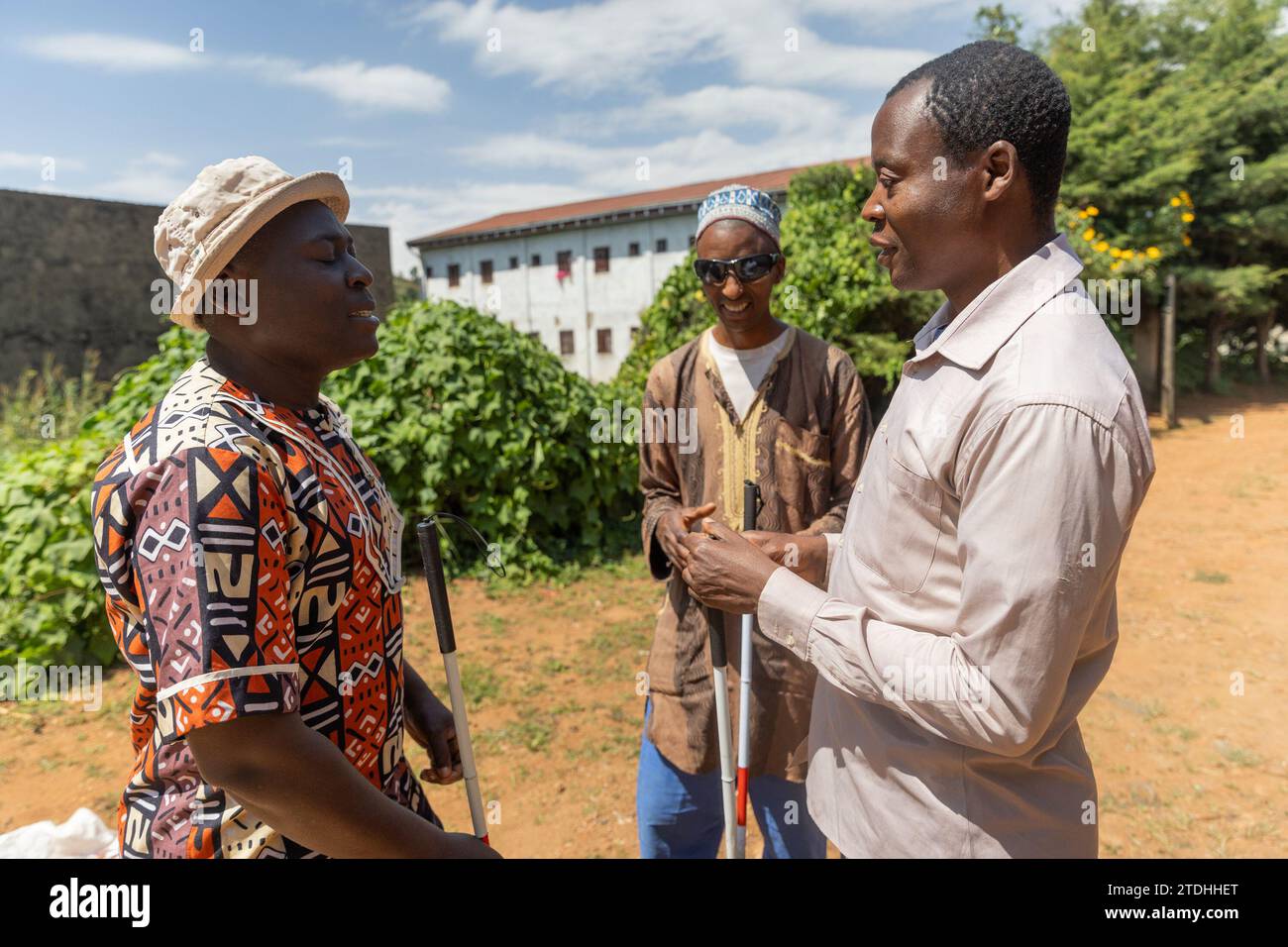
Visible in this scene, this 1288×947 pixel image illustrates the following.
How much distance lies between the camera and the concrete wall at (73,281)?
1320 cm

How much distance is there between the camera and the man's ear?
58.6 inches

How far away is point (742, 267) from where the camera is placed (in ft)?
8.91

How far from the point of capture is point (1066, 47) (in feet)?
52.7

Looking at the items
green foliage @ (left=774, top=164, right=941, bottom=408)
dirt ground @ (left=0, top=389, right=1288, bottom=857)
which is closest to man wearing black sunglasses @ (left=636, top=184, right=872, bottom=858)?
dirt ground @ (left=0, top=389, right=1288, bottom=857)

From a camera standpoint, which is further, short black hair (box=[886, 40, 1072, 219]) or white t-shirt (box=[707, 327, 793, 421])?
white t-shirt (box=[707, 327, 793, 421])

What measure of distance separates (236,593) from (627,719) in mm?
4120

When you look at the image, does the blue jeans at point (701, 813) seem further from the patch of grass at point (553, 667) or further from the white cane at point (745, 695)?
the patch of grass at point (553, 667)

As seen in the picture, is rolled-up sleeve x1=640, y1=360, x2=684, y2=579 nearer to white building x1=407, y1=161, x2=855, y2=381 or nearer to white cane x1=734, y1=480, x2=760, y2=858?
white cane x1=734, y1=480, x2=760, y2=858

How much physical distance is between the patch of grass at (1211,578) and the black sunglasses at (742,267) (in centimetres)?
677

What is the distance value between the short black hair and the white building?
28.9 m

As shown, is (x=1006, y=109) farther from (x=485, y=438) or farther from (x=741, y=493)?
(x=485, y=438)
